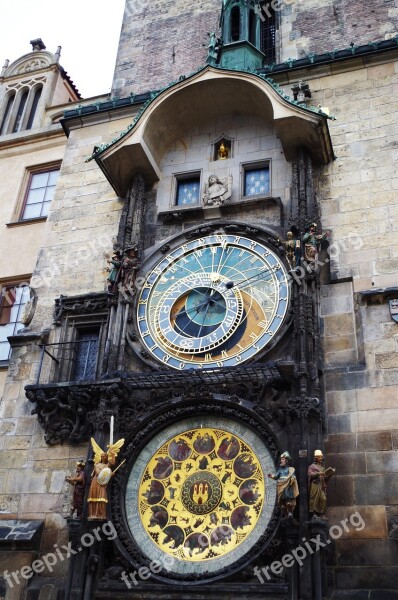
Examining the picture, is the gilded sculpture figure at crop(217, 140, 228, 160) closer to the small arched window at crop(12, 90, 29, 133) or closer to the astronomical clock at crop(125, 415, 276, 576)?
the astronomical clock at crop(125, 415, 276, 576)

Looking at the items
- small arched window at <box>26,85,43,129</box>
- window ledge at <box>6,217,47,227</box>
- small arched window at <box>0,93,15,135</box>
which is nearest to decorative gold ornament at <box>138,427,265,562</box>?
window ledge at <box>6,217,47,227</box>

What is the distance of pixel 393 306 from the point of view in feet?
31.9

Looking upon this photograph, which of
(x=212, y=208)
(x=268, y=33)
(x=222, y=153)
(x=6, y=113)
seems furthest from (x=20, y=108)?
(x=212, y=208)

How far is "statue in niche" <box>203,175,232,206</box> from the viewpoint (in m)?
11.6

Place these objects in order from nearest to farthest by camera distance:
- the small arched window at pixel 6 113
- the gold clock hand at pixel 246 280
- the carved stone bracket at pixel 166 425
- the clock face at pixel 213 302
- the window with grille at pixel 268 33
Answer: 1. the carved stone bracket at pixel 166 425
2. the clock face at pixel 213 302
3. the gold clock hand at pixel 246 280
4. the window with grille at pixel 268 33
5. the small arched window at pixel 6 113

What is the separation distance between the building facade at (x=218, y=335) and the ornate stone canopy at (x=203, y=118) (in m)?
0.04

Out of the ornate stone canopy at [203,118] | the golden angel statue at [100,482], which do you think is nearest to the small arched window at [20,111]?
the ornate stone canopy at [203,118]

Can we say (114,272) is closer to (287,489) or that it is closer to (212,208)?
(212,208)

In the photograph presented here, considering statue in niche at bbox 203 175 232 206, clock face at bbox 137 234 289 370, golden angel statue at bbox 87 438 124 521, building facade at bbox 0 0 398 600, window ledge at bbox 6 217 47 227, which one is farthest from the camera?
window ledge at bbox 6 217 47 227

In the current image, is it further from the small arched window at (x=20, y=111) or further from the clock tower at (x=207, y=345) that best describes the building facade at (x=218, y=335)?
the small arched window at (x=20, y=111)

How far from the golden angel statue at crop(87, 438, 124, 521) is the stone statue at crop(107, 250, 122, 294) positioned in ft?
9.13

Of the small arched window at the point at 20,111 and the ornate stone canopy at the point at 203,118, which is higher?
the small arched window at the point at 20,111

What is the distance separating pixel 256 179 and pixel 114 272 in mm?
2888

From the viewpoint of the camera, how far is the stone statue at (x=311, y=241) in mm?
10156
